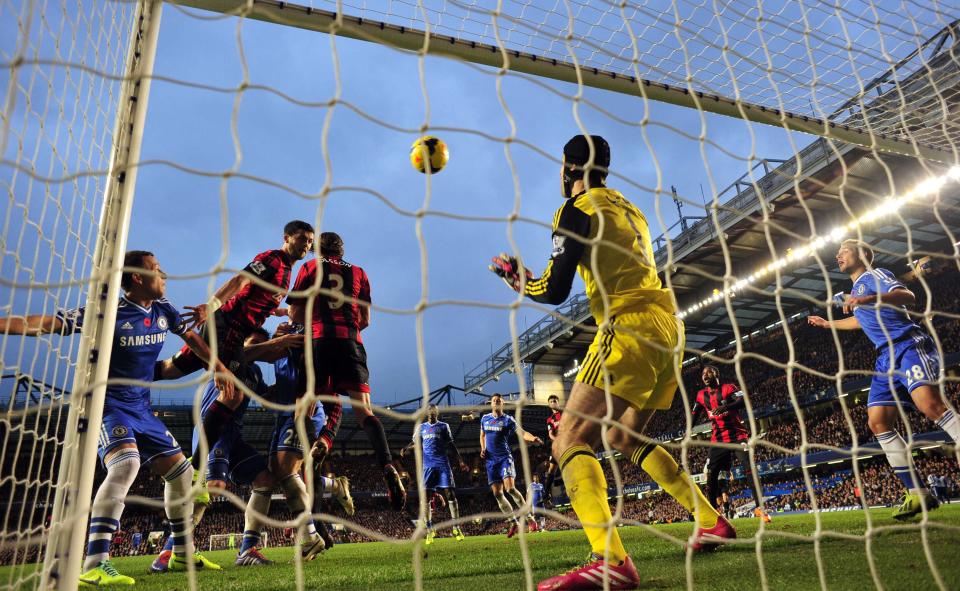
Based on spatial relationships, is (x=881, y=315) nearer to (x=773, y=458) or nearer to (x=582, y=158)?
(x=582, y=158)

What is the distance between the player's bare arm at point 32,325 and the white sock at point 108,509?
100 cm

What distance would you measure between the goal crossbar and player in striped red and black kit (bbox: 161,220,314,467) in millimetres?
1910

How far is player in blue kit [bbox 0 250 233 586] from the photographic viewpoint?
3.41 meters

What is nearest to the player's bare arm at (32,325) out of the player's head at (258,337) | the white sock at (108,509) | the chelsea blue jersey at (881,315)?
the white sock at (108,509)

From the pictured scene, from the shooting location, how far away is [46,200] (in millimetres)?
2482

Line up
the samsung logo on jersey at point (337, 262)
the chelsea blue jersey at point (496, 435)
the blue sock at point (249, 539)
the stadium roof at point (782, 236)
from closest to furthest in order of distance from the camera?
the samsung logo on jersey at point (337, 262) < the blue sock at point (249, 539) < the chelsea blue jersey at point (496, 435) < the stadium roof at point (782, 236)

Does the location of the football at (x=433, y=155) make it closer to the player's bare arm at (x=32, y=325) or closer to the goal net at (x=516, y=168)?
the goal net at (x=516, y=168)

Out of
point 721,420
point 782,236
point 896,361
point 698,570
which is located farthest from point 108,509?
point 782,236

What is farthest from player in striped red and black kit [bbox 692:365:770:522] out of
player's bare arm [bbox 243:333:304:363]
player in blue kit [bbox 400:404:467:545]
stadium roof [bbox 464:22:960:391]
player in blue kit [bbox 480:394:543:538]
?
player's bare arm [bbox 243:333:304:363]

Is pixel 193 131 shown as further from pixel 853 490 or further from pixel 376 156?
pixel 853 490

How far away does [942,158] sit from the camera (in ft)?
13.2

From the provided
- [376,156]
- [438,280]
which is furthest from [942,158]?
[376,156]

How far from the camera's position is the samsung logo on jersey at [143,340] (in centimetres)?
366

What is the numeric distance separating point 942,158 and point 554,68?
2778 mm
